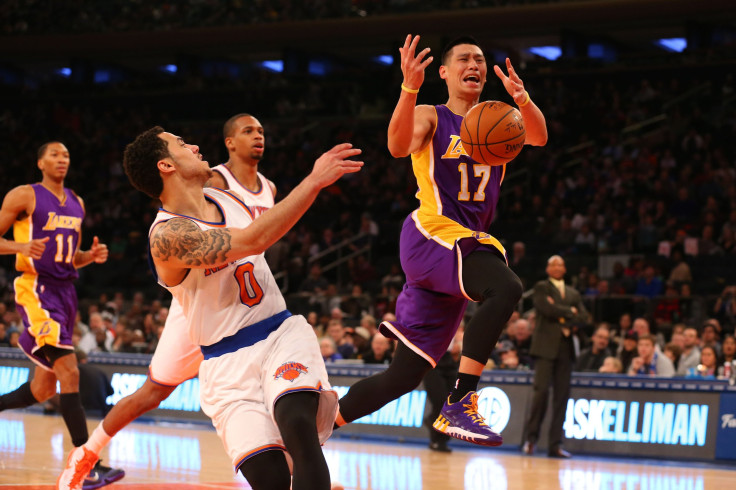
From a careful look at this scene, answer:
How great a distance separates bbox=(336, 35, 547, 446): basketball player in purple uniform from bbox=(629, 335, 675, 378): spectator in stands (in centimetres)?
559

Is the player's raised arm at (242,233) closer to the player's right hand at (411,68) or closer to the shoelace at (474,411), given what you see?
the player's right hand at (411,68)

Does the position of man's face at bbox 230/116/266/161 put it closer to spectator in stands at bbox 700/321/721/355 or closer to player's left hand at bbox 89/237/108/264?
player's left hand at bbox 89/237/108/264

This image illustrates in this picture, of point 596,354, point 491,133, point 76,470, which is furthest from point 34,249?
point 596,354

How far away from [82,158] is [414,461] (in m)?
19.9

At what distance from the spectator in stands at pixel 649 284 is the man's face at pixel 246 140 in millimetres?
8694

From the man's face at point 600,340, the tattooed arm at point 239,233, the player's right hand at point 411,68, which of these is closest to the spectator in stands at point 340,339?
the man's face at point 600,340

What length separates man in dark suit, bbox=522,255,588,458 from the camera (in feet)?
33.5

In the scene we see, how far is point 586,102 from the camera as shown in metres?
21.4

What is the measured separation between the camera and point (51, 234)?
25.6 ft

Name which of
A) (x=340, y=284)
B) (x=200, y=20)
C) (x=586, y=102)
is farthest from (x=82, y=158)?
(x=586, y=102)

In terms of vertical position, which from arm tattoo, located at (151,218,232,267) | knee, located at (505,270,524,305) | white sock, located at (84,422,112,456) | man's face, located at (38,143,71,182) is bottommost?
white sock, located at (84,422,112,456)

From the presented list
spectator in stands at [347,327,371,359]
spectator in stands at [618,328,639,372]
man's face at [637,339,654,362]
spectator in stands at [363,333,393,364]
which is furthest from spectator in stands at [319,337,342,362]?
man's face at [637,339,654,362]

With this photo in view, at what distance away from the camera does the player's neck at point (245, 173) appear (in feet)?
22.7

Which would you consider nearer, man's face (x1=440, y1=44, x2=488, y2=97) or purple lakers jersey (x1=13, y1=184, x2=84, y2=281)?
man's face (x1=440, y1=44, x2=488, y2=97)
